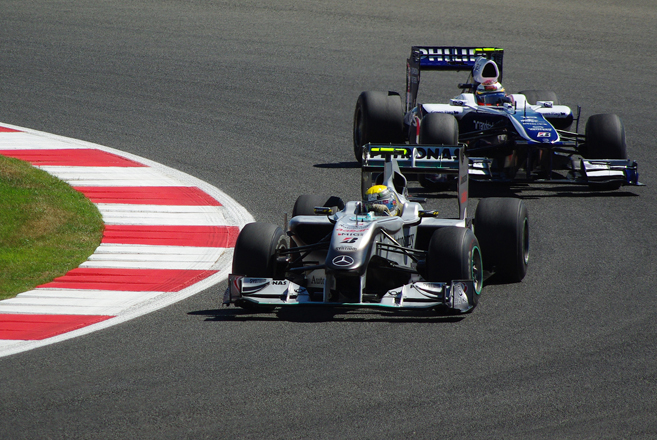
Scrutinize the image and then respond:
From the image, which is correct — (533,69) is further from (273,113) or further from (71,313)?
(71,313)

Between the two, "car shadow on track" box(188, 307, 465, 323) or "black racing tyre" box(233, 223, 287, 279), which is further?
"black racing tyre" box(233, 223, 287, 279)

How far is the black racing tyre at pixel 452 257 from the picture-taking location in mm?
8062

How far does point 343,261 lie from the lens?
26.1 feet

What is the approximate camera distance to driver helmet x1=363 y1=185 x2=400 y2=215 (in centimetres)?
880

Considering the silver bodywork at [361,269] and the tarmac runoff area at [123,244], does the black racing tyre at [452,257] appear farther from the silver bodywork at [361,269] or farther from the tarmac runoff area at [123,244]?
the tarmac runoff area at [123,244]

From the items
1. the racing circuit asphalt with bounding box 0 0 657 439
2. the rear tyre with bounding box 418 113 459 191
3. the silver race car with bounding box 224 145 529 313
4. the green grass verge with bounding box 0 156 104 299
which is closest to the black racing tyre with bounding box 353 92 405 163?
the racing circuit asphalt with bounding box 0 0 657 439

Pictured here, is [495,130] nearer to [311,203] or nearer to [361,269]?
[311,203]

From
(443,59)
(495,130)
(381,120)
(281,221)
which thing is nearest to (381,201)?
(281,221)

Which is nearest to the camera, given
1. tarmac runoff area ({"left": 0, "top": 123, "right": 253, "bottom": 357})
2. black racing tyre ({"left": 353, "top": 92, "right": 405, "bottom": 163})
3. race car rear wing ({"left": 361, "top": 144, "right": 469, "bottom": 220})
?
tarmac runoff area ({"left": 0, "top": 123, "right": 253, "bottom": 357})

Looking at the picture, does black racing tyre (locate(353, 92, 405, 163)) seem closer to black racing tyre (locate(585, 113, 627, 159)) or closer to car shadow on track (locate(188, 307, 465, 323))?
black racing tyre (locate(585, 113, 627, 159))

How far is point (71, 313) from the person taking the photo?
834 centimetres

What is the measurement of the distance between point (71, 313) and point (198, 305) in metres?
1.08

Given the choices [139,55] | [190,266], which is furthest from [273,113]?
[190,266]

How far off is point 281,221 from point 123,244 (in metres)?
1.98
